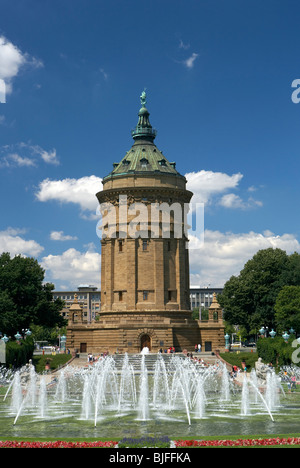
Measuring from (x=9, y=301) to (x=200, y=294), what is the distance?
127832mm

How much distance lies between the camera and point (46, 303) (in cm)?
7631

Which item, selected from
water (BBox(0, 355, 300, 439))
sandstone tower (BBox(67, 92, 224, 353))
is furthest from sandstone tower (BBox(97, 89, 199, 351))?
water (BBox(0, 355, 300, 439))

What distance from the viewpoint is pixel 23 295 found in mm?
74938

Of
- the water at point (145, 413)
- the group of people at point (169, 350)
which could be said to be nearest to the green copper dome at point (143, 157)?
the group of people at point (169, 350)

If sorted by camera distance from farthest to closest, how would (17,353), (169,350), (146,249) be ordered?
(146,249) < (169,350) < (17,353)

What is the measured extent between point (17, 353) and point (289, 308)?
3212 centimetres

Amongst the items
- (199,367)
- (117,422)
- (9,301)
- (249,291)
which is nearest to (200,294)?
(249,291)

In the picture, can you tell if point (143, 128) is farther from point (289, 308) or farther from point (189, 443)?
Result: point (189, 443)

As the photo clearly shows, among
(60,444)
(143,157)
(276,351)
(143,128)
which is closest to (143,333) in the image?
(276,351)

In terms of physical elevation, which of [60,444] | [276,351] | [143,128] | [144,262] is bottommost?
[60,444]

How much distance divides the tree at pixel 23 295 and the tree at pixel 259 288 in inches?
1018

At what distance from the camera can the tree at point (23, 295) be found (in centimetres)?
7157

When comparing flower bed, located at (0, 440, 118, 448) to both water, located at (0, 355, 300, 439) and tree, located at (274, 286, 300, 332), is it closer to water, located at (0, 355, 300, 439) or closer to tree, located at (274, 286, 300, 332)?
water, located at (0, 355, 300, 439)

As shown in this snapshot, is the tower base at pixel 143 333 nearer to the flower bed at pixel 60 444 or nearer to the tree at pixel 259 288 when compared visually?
the tree at pixel 259 288
